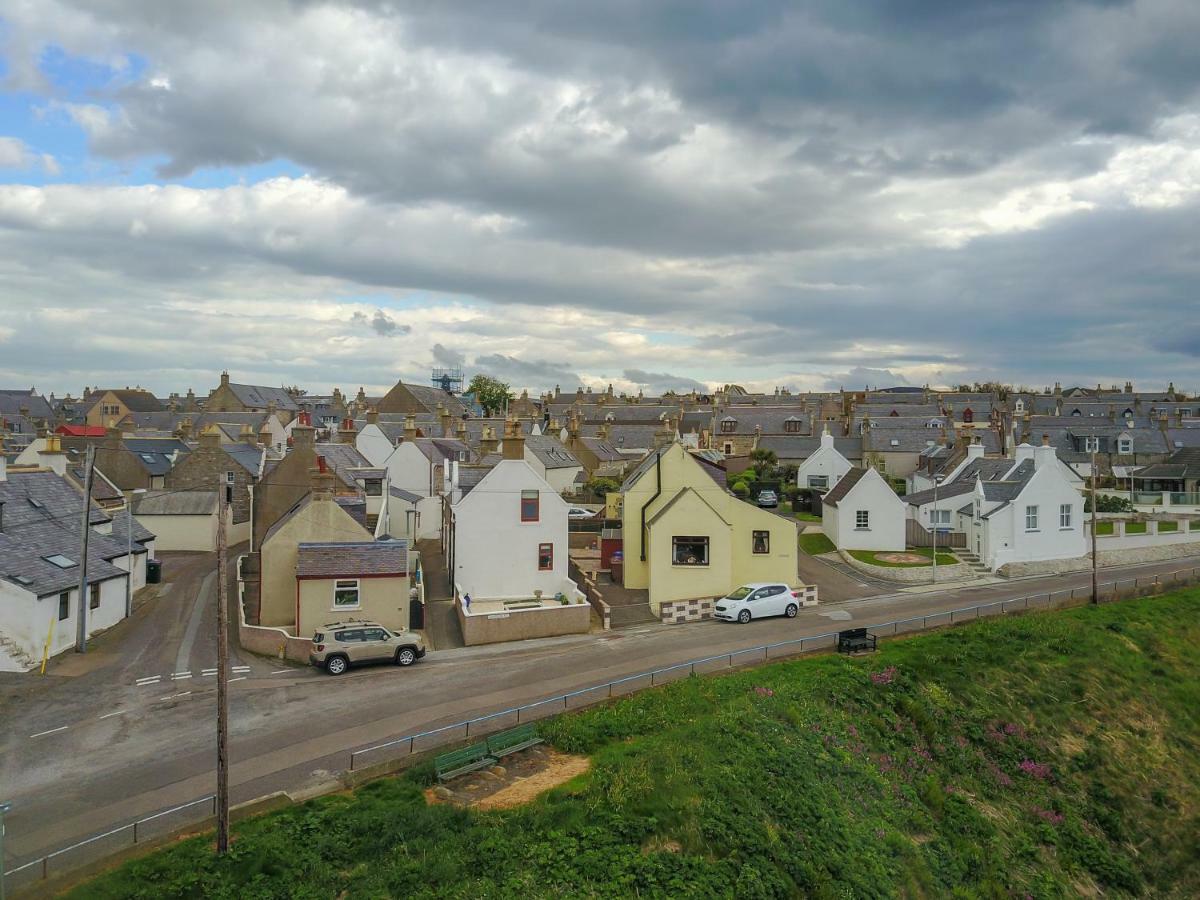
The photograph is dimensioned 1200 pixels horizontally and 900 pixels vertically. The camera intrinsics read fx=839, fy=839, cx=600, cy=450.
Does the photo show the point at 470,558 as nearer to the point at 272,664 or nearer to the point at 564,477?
the point at 272,664

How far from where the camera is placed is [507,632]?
32.7 meters

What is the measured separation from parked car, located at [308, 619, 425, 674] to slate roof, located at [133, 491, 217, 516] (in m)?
30.0

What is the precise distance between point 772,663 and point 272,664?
57.0ft

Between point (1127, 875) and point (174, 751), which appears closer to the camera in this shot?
point (174, 751)

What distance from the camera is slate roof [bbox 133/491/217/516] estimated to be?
178 ft

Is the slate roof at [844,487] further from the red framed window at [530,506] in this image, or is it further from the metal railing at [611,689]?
the red framed window at [530,506]

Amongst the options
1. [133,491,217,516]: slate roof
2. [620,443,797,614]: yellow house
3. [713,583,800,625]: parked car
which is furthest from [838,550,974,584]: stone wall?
[133,491,217,516]: slate roof

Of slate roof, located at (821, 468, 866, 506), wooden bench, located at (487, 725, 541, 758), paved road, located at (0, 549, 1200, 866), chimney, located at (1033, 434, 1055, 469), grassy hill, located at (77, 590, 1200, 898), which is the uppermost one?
chimney, located at (1033, 434, 1055, 469)

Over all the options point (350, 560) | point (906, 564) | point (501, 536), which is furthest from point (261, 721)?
point (906, 564)

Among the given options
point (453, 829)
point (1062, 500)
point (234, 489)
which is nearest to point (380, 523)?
point (234, 489)

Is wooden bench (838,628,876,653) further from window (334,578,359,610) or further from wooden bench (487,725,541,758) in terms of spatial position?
window (334,578,359,610)

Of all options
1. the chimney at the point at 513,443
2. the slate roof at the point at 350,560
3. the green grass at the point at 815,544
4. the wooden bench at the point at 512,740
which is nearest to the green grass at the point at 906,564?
the green grass at the point at 815,544

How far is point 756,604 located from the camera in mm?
36594

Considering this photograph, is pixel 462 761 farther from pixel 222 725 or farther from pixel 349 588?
pixel 349 588
